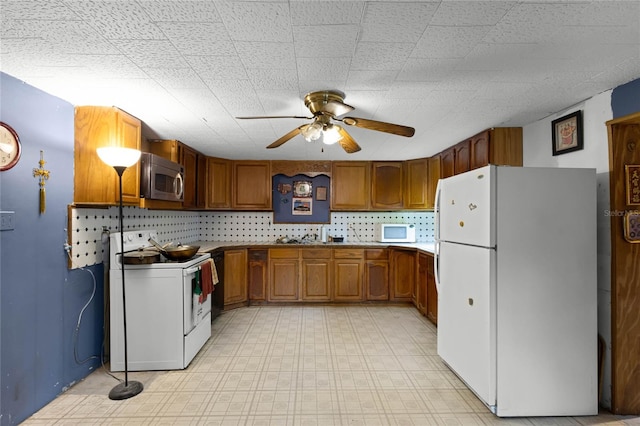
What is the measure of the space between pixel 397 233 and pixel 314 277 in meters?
1.44

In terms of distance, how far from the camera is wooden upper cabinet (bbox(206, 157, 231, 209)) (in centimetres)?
448

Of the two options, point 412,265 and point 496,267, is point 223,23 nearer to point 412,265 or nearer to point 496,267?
point 496,267

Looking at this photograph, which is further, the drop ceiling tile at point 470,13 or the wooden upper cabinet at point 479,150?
the wooden upper cabinet at point 479,150

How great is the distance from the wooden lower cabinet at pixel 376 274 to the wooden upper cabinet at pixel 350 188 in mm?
748

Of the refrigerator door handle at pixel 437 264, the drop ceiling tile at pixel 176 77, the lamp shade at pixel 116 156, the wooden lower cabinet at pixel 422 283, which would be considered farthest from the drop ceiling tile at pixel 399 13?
the wooden lower cabinet at pixel 422 283

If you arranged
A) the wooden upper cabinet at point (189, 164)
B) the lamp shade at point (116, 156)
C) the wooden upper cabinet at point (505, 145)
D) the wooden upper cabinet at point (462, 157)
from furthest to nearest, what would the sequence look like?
the wooden upper cabinet at point (189, 164) < the wooden upper cabinet at point (462, 157) < the wooden upper cabinet at point (505, 145) < the lamp shade at point (116, 156)

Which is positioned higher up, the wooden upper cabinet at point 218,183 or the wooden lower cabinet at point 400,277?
the wooden upper cabinet at point 218,183

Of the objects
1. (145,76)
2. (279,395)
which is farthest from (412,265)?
(145,76)

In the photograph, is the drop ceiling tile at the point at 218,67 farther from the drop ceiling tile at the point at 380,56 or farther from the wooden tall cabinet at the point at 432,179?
the wooden tall cabinet at the point at 432,179

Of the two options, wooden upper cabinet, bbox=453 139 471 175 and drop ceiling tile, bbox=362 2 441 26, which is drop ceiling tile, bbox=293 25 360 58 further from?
wooden upper cabinet, bbox=453 139 471 175

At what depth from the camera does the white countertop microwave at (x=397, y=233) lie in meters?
4.71

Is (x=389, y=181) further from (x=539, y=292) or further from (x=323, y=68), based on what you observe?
(x=323, y=68)

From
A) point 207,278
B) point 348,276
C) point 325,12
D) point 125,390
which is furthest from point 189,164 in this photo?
point 325,12

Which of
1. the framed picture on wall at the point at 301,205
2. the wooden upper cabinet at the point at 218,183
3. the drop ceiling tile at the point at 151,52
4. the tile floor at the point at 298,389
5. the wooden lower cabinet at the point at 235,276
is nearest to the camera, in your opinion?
the drop ceiling tile at the point at 151,52
